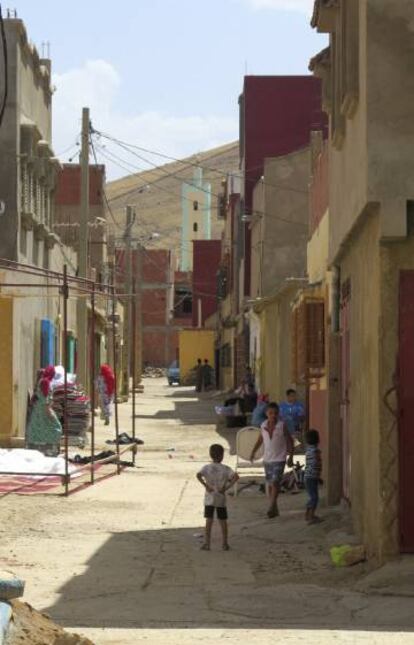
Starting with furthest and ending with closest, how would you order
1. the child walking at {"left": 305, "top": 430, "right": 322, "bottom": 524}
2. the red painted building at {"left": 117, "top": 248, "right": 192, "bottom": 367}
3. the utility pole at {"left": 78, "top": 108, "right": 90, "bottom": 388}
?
1. the red painted building at {"left": 117, "top": 248, "right": 192, "bottom": 367}
2. the utility pole at {"left": 78, "top": 108, "right": 90, "bottom": 388}
3. the child walking at {"left": 305, "top": 430, "right": 322, "bottom": 524}

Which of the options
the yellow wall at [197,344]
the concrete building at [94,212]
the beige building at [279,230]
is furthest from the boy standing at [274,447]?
the yellow wall at [197,344]

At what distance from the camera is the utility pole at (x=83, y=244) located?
108 ft

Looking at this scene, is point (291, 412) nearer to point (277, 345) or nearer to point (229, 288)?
point (277, 345)

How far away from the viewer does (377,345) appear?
12.3 m

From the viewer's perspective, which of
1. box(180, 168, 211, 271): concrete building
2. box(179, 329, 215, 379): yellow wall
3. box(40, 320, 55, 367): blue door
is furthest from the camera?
box(180, 168, 211, 271): concrete building

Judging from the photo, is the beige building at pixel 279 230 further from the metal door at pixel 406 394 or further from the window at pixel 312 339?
the metal door at pixel 406 394

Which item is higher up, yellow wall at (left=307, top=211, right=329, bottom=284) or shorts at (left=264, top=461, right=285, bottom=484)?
yellow wall at (left=307, top=211, right=329, bottom=284)

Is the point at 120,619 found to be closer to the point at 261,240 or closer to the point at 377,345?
the point at 377,345

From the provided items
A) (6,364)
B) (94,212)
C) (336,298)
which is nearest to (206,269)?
(94,212)

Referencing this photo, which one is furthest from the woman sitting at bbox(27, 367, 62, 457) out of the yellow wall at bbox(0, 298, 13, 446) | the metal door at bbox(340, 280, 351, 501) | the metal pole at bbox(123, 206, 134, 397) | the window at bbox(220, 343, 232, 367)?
the window at bbox(220, 343, 232, 367)

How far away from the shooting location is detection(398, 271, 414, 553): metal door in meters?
12.1

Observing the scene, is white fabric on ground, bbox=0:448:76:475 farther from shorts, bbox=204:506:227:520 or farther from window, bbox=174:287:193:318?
Result: window, bbox=174:287:193:318

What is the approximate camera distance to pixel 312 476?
16.5m

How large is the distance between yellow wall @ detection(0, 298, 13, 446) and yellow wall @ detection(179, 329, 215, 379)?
2168 inches
